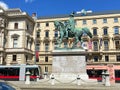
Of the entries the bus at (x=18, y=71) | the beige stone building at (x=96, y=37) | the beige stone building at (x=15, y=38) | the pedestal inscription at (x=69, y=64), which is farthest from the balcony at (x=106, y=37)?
the pedestal inscription at (x=69, y=64)

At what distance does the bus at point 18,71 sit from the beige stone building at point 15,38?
1394cm

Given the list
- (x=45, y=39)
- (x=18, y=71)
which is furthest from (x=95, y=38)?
(x=18, y=71)

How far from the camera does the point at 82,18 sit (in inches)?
2591

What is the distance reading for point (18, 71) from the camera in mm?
43344

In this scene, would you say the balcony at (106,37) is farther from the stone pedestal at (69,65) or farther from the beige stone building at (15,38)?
the stone pedestal at (69,65)

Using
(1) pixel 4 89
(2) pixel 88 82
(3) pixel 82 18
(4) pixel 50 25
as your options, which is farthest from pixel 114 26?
(1) pixel 4 89

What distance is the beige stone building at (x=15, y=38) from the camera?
5881cm

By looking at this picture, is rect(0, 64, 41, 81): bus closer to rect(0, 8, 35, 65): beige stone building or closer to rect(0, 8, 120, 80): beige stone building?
rect(0, 8, 120, 80): beige stone building

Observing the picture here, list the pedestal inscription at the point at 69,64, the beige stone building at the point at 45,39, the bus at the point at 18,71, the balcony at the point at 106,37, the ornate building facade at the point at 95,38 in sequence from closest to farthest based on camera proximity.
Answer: the pedestal inscription at the point at 69,64, the bus at the point at 18,71, the beige stone building at the point at 45,39, the ornate building facade at the point at 95,38, the balcony at the point at 106,37

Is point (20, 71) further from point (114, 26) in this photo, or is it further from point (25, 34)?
point (114, 26)

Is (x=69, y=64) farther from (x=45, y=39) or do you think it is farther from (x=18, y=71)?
(x=45, y=39)

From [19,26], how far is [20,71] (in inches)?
835

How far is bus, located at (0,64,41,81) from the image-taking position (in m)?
42.6

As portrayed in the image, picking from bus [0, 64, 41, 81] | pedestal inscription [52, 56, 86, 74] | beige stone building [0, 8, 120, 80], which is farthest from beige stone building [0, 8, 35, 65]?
pedestal inscription [52, 56, 86, 74]
